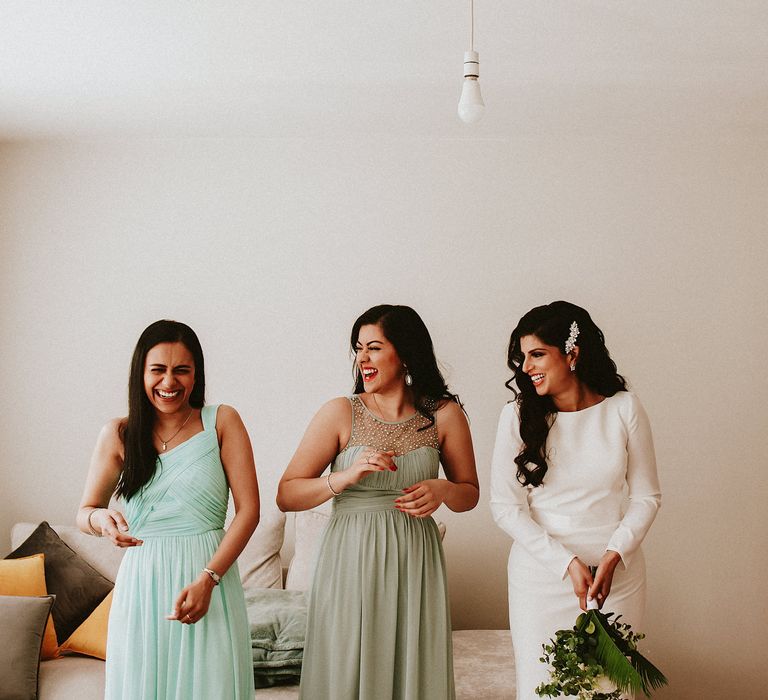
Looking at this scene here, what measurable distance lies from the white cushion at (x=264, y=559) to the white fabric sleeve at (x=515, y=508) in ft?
4.45

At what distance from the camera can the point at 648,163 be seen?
3938mm

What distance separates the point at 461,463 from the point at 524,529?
270 millimetres

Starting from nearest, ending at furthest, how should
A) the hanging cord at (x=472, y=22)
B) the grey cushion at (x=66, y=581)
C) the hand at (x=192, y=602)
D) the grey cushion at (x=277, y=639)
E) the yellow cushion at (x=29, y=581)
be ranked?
the hand at (x=192, y=602) < the hanging cord at (x=472, y=22) < the grey cushion at (x=277, y=639) < the yellow cushion at (x=29, y=581) < the grey cushion at (x=66, y=581)

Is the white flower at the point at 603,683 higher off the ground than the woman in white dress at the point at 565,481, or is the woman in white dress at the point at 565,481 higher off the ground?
the woman in white dress at the point at 565,481

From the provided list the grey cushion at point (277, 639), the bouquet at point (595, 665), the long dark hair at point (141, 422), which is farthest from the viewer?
the grey cushion at point (277, 639)

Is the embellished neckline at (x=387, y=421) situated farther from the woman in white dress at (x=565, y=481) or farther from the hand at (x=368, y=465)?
the woman in white dress at (x=565, y=481)

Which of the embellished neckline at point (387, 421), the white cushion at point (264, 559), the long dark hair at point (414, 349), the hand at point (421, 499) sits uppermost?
the long dark hair at point (414, 349)

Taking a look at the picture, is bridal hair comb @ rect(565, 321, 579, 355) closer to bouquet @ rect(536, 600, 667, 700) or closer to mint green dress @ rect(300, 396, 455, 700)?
mint green dress @ rect(300, 396, 455, 700)

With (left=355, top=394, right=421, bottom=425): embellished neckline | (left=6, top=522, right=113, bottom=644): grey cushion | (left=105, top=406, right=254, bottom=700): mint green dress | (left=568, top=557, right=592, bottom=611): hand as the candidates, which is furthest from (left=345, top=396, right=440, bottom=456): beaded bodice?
(left=6, top=522, right=113, bottom=644): grey cushion

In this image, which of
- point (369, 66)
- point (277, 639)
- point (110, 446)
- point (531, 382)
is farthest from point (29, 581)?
point (369, 66)

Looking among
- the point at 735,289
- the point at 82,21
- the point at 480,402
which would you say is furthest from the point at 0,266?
the point at 735,289

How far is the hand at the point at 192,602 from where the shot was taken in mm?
2098

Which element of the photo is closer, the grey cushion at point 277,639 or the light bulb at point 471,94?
the light bulb at point 471,94

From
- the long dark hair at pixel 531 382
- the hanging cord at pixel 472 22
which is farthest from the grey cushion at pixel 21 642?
the hanging cord at pixel 472 22
